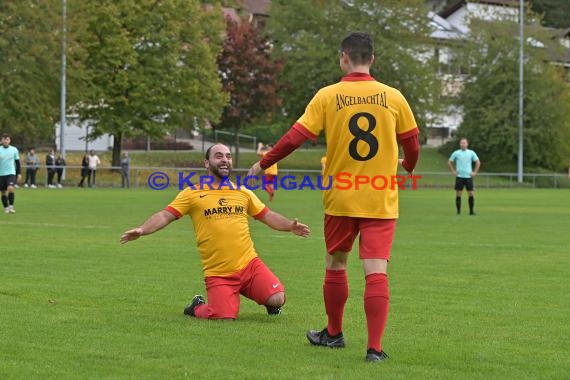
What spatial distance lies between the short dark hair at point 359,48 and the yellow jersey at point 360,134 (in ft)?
0.36

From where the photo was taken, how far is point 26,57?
5141 centimetres

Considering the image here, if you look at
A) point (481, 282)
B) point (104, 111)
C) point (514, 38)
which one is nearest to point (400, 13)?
point (514, 38)

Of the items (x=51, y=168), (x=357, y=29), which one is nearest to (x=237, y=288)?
(x=51, y=168)

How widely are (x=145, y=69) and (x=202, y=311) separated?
5146 centimetres

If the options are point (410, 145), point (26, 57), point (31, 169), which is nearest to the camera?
point (410, 145)

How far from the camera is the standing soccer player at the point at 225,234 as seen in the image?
9.58 meters

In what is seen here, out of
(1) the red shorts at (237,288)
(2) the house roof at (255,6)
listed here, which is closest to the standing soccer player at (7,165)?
(1) the red shorts at (237,288)

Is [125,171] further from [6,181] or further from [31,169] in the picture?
[6,181]

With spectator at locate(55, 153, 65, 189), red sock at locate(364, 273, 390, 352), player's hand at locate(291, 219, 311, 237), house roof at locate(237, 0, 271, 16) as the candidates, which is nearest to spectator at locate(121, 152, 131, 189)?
spectator at locate(55, 153, 65, 189)

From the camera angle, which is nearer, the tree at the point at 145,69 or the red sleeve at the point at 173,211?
the red sleeve at the point at 173,211

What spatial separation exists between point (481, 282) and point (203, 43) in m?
50.9

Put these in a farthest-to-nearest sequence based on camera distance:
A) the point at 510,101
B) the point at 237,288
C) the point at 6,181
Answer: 1. the point at 510,101
2. the point at 6,181
3. the point at 237,288

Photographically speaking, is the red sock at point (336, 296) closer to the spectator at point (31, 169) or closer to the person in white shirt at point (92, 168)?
the spectator at point (31, 169)

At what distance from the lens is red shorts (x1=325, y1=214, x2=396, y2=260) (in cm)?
762
